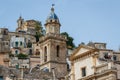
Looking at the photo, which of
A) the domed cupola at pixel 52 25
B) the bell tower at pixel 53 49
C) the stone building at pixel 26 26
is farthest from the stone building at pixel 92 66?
the stone building at pixel 26 26

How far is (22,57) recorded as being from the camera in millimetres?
120625

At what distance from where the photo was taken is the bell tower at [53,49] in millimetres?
83062

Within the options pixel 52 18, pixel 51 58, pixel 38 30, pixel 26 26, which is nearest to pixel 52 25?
pixel 52 18

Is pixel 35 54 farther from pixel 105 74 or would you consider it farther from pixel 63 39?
pixel 105 74

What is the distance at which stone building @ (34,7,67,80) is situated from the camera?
83062 millimetres

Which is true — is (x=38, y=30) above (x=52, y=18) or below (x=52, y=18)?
above

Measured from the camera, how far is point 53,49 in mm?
84312

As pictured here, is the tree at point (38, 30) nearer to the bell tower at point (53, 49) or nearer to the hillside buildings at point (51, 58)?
the hillside buildings at point (51, 58)

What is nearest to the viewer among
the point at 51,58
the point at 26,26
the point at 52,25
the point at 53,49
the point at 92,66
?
the point at 92,66

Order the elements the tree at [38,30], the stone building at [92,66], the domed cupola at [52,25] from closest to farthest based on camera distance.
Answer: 1. the stone building at [92,66]
2. the domed cupola at [52,25]
3. the tree at [38,30]

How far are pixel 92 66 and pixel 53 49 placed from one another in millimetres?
26444

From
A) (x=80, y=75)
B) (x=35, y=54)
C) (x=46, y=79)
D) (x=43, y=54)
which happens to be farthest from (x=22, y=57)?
(x=80, y=75)

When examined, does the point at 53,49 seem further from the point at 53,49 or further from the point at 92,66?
the point at 92,66

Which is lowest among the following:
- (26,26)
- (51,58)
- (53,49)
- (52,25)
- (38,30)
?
(51,58)
